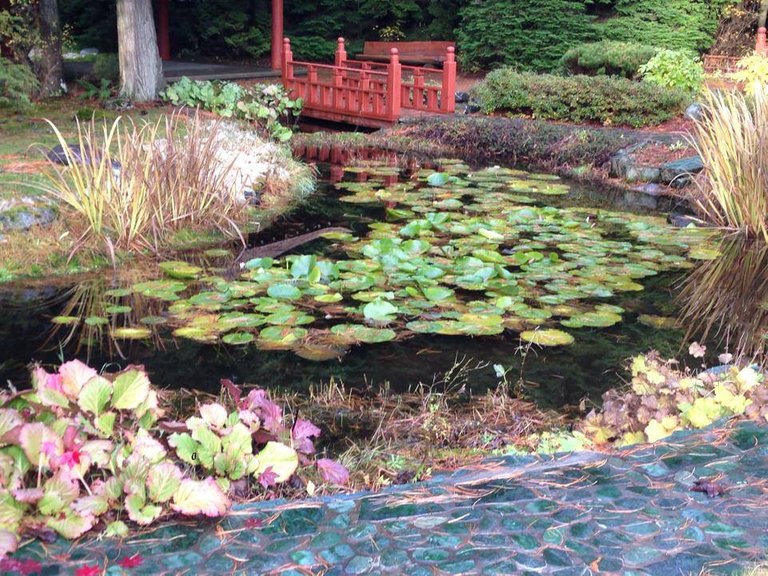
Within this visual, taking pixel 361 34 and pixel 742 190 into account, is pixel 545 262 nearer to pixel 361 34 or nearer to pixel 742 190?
pixel 742 190

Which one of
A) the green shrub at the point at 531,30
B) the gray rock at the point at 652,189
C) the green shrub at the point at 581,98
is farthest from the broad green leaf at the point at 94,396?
the green shrub at the point at 531,30

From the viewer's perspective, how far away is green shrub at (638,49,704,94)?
1172 centimetres

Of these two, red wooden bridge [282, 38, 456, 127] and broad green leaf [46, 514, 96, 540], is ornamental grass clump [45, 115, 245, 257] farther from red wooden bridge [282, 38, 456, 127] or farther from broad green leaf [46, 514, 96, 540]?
red wooden bridge [282, 38, 456, 127]

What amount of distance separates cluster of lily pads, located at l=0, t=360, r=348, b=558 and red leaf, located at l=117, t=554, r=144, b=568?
4.9 inches

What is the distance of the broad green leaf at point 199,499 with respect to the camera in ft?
8.02

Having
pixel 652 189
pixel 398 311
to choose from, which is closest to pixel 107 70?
pixel 652 189

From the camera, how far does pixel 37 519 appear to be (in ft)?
7.85

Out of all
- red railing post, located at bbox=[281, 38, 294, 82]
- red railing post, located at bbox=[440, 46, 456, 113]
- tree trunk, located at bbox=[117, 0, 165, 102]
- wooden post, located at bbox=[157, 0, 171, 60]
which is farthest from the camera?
wooden post, located at bbox=[157, 0, 171, 60]

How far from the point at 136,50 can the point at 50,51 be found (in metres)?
1.36

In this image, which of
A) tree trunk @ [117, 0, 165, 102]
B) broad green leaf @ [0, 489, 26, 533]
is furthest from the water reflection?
tree trunk @ [117, 0, 165, 102]

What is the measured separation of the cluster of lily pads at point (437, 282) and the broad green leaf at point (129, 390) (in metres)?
1.62

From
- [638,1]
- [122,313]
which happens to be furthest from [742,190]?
[638,1]

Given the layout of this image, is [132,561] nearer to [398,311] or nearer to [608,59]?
[398,311]

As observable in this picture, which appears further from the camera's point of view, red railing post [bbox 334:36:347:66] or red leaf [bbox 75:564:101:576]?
red railing post [bbox 334:36:347:66]
